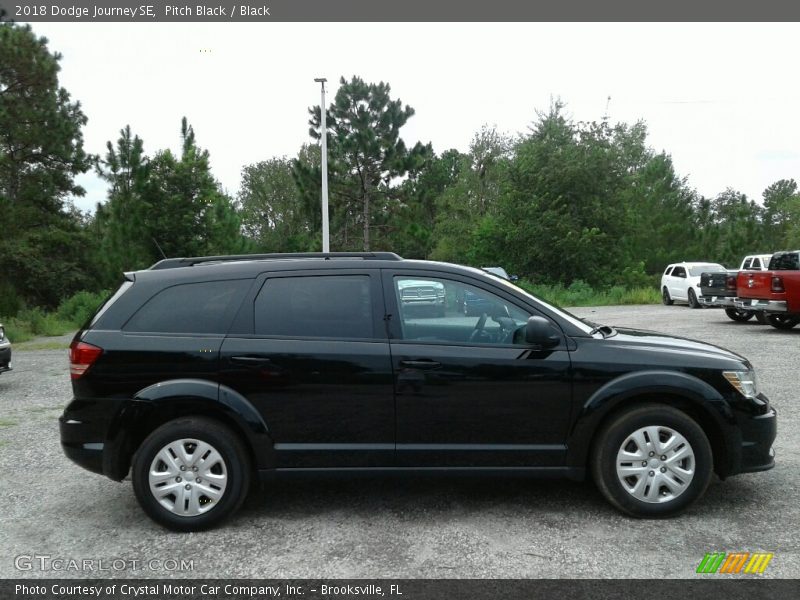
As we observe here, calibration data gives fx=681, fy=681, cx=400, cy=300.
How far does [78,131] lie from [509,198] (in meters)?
21.7

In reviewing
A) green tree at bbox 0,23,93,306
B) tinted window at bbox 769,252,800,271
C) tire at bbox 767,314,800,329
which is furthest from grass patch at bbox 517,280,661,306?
green tree at bbox 0,23,93,306

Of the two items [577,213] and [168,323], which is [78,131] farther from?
[168,323]

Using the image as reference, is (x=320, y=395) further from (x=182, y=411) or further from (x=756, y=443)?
(x=756, y=443)

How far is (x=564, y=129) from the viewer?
38.9 m

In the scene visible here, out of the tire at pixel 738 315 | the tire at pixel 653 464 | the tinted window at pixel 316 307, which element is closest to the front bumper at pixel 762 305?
the tire at pixel 738 315

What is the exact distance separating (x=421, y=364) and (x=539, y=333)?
76 cm

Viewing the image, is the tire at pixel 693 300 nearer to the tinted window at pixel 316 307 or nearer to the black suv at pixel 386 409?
the black suv at pixel 386 409

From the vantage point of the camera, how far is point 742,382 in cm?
442

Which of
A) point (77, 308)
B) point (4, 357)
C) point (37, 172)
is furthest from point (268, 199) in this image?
point (4, 357)

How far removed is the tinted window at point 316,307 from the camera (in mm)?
4422

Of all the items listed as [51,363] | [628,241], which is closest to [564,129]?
[628,241]

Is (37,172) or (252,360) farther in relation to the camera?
(37,172)
